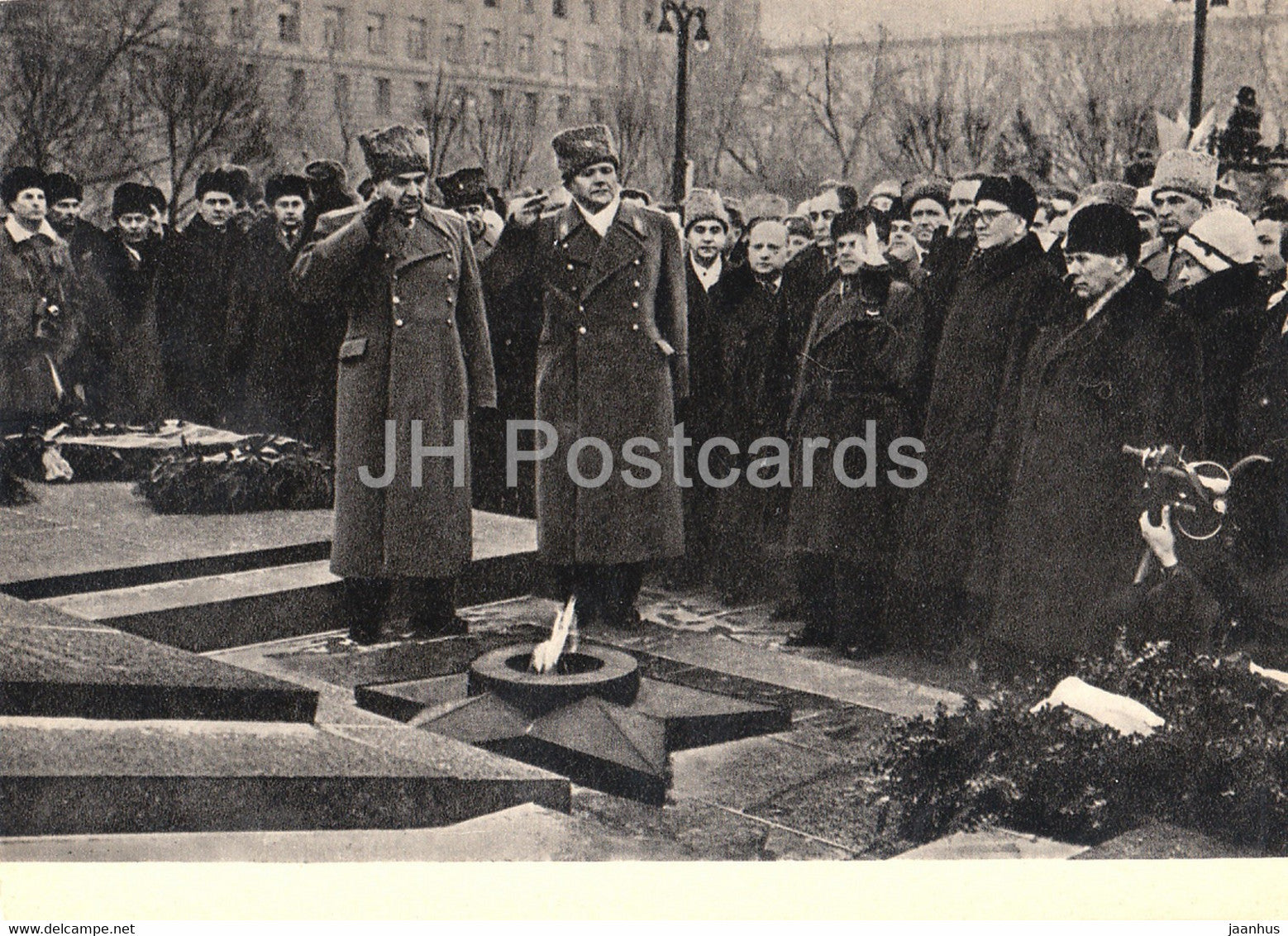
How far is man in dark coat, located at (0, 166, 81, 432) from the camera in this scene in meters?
7.20

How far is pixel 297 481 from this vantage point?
7.50m

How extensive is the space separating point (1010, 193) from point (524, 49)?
217 centimetres

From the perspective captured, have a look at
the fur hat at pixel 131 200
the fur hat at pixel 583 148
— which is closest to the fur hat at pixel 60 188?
the fur hat at pixel 131 200

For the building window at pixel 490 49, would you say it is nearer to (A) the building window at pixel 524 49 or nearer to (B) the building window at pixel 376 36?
(A) the building window at pixel 524 49

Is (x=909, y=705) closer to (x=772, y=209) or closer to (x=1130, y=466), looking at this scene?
(x=1130, y=466)

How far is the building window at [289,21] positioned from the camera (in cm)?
618

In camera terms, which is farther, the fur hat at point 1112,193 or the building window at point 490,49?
the building window at point 490,49

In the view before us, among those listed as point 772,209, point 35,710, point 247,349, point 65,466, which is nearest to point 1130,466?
point 772,209

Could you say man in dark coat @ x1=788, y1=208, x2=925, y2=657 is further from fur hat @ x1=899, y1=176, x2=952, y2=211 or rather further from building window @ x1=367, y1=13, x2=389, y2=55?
building window @ x1=367, y1=13, x2=389, y2=55

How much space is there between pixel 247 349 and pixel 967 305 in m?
3.86

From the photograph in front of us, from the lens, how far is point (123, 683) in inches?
185

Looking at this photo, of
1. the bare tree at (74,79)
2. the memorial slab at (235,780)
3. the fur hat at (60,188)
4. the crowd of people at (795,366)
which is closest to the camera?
the memorial slab at (235,780)

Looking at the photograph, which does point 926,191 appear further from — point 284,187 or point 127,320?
point 127,320

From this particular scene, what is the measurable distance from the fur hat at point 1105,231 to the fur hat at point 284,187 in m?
3.79
